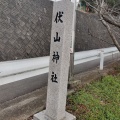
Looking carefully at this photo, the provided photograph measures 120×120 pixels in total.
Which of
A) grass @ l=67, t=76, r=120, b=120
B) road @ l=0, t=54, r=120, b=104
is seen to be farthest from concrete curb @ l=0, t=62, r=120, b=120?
grass @ l=67, t=76, r=120, b=120

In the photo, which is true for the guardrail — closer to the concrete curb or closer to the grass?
the concrete curb

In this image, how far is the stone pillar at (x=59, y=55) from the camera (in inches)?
100

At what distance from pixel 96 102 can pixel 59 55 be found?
180 centimetres

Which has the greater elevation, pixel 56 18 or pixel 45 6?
pixel 45 6

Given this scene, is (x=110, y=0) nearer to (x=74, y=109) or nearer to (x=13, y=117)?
(x=74, y=109)

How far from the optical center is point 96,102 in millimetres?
3779

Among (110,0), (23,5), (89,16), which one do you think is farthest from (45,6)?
(110,0)

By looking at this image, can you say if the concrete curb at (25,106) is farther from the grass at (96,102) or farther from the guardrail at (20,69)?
the guardrail at (20,69)

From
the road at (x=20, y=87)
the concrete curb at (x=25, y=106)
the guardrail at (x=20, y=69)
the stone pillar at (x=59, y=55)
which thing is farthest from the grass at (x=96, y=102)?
the guardrail at (x=20, y=69)

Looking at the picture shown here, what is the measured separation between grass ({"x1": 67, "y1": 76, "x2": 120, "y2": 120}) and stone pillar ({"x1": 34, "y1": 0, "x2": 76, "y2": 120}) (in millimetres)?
716

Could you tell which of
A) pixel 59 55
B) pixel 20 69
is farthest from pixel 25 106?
pixel 59 55

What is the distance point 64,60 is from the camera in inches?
104

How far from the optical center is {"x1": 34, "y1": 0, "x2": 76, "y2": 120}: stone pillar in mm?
2551

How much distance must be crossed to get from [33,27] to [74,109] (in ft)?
14.1
